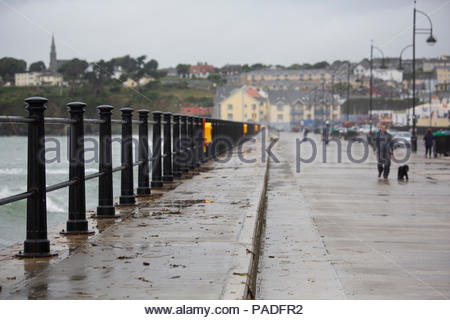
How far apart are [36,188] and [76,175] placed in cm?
161

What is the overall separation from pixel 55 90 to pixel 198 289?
998 inches

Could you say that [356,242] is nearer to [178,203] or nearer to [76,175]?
[178,203]

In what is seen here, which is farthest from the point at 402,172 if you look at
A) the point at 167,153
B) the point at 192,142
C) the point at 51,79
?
the point at 51,79

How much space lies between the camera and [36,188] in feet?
26.8

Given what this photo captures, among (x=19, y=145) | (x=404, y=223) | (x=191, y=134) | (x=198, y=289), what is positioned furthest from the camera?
(x=19, y=145)

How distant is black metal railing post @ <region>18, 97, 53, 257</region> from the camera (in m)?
8.15

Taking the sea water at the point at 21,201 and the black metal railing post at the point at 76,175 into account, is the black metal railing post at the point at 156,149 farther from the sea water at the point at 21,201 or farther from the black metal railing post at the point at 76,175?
the black metal railing post at the point at 76,175

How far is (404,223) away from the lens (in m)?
13.4

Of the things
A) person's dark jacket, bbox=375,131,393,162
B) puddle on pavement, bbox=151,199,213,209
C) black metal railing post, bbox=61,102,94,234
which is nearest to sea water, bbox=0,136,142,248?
puddle on pavement, bbox=151,199,213,209

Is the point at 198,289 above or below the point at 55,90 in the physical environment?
below

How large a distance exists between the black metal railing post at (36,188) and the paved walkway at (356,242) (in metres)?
2.30

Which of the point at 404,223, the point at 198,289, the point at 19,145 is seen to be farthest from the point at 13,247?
the point at 19,145

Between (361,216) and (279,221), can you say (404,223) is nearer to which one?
(361,216)

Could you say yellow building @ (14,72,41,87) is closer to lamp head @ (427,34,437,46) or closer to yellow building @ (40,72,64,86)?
yellow building @ (40,72,64,86)
